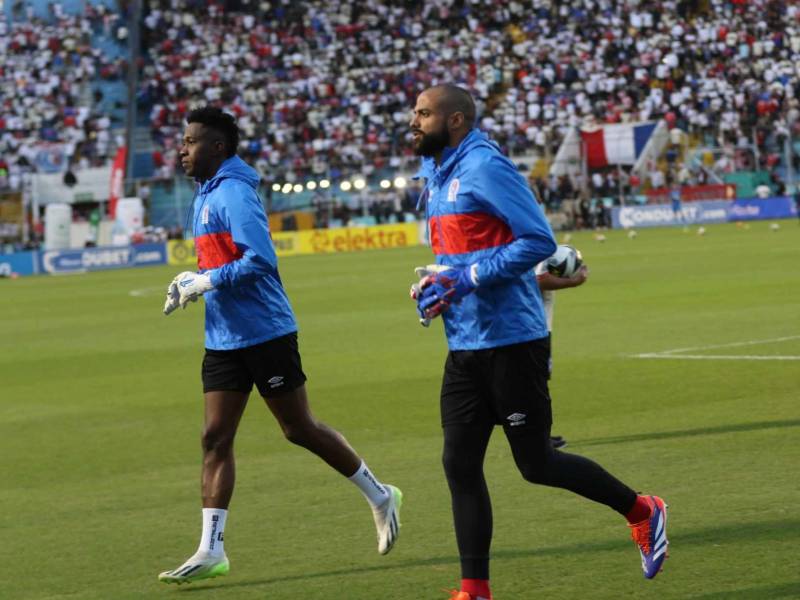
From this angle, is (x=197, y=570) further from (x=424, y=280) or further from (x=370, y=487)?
(x=424, y=280)

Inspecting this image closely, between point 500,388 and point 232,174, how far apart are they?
6.97ft

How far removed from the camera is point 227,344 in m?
7.42

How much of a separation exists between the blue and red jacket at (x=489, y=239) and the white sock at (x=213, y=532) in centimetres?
178

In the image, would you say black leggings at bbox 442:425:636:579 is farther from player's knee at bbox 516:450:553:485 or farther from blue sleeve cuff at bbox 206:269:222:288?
blue sleeve cuff at bbox 206:269:222:288

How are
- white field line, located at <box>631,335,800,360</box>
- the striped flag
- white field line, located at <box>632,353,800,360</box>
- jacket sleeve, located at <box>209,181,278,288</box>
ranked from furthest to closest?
1. the striped flag
2. white field line, located at <box>631,335,800,360</box>
3. white field line, located at <box>632,353,800,360</box>
4. jacket sleeve, located at <box>209,181,278,288</box>

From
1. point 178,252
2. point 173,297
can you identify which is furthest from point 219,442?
point 178,252

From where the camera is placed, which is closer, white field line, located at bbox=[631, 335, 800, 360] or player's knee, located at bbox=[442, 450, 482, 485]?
player's knee, located at bbox=[442, 450, 482, 485]

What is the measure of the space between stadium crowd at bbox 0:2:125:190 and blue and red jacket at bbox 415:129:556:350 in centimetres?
4923

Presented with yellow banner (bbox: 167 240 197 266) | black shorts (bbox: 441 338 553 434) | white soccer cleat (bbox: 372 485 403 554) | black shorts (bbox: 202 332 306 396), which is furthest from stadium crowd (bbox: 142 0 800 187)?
black shorts (bbox: 441 338 553 434)

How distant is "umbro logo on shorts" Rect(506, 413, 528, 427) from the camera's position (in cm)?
607

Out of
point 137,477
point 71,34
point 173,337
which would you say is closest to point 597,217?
point 71,34

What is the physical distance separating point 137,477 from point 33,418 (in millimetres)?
4023

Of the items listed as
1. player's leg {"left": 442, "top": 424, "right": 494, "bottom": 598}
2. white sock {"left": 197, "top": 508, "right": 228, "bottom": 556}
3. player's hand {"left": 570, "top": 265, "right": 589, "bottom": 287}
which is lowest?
white sock {"left": 197, "top": 508, "right": 228, "bottom": 556}

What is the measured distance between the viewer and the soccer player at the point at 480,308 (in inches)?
236
